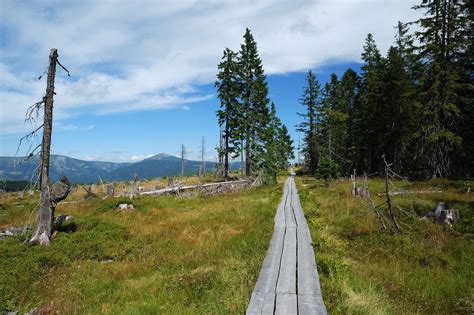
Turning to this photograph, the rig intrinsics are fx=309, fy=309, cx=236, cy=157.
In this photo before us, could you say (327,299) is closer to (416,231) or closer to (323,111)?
(416,231)

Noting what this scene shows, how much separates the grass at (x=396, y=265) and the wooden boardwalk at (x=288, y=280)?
0.32m

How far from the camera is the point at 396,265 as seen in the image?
897 cm

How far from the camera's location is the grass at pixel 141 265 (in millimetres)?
7367

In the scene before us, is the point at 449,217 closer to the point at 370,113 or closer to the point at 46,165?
the point at 46,165

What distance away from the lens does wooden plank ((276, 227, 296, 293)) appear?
7280 mm

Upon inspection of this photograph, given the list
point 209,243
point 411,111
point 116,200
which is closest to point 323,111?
point 411,111

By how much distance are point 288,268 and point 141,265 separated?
4.89 m

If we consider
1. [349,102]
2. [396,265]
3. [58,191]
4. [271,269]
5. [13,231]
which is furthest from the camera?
[349,102]

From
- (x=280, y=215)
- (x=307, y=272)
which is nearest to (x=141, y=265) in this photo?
(x=307, y=272)

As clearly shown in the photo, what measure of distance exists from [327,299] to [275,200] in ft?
50.7

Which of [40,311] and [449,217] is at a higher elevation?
[449,217]

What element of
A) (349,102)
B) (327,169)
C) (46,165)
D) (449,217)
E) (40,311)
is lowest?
(40,311)

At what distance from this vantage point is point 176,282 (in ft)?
27.3

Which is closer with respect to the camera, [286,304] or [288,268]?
[286,304]
